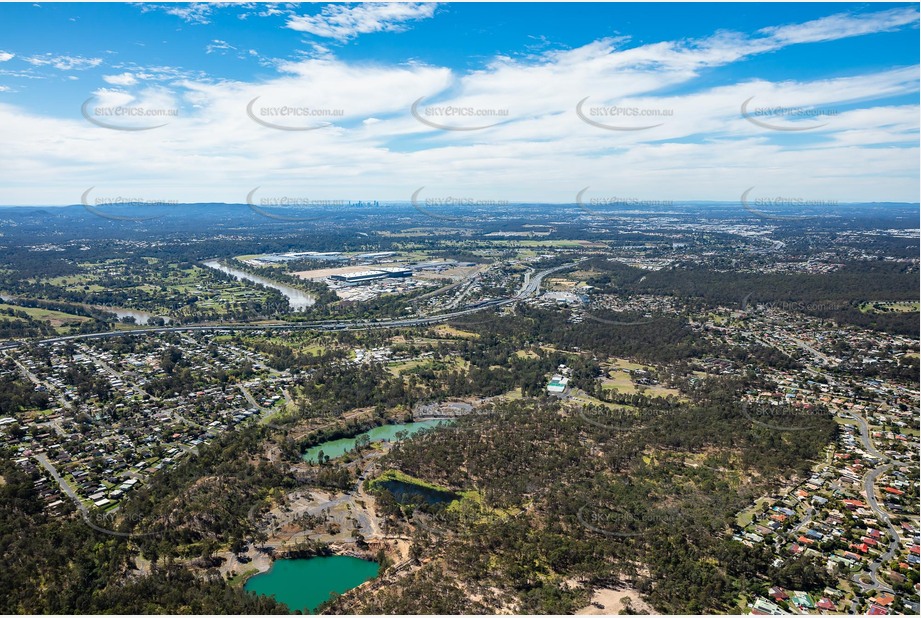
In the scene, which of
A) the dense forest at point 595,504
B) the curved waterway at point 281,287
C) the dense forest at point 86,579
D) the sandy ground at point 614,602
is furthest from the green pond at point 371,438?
the curved waterway at point 281,287

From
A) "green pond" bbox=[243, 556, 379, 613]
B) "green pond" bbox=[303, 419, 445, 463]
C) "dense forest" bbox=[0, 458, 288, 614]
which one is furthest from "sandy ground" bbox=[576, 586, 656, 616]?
"green pond" bbox=[303, 419, 445, 463]

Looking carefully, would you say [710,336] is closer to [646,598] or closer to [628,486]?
[628,486]

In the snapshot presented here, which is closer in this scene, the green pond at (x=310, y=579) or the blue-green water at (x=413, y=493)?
the green pond at (x=310, y=579)

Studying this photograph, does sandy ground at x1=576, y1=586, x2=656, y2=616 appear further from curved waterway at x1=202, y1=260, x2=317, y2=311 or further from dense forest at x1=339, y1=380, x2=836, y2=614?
curved waterway at x1=202, y1=260, x2=317, y2=311

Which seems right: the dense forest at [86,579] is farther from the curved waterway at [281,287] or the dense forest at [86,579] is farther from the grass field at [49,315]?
the curved waterway at [281,287]

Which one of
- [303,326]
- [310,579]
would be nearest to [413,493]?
[310,579]

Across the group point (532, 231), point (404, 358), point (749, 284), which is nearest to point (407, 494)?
point (404, 358)

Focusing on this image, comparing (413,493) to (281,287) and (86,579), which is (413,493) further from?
(281,287)
